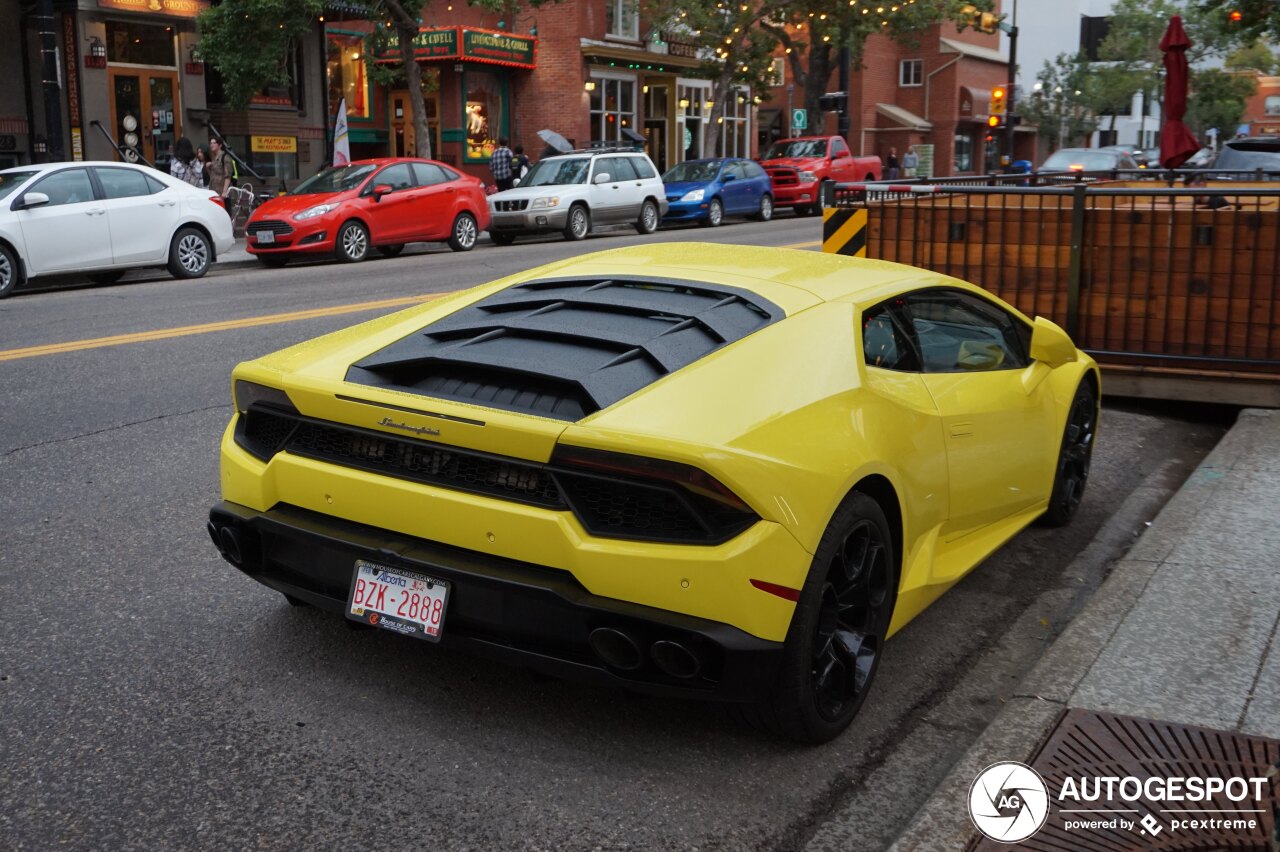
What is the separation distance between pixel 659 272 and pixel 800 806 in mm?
1960

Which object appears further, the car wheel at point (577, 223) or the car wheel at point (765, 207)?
the car wheel at point (765, 207)

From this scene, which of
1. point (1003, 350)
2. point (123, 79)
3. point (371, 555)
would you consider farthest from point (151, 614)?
point (123, 79)

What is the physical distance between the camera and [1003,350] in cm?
529

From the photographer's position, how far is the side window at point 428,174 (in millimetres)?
20766

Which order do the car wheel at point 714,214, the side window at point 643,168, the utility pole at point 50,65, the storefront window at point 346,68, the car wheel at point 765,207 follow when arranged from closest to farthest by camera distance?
the utility pole at point 50,65 → the side window at point 643,168 → the car wheel at point 714,214 → the car wheel at point 765,207 → the storefront window at point 346,68

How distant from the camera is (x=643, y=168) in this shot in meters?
26.1

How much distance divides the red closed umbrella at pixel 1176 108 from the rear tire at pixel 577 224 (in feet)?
45.3

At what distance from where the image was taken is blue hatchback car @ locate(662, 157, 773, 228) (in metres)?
28.0

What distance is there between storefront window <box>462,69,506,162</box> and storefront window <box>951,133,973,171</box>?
31.6 metres

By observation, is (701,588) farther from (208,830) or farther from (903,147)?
(903,147)

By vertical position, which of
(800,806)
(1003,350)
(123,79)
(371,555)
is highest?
(123,79)

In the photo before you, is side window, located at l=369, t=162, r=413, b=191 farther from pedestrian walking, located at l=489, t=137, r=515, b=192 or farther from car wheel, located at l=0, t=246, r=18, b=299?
pedestrian walking, located at l=489, t=137, r=515, b=192

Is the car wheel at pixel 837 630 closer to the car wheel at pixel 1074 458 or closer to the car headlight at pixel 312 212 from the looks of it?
the car wheel at pixel 1074 458

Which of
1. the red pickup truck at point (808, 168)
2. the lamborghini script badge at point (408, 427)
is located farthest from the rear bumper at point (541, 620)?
the red pickup truck at point (808, 168)
